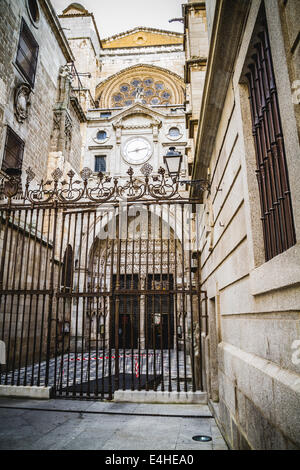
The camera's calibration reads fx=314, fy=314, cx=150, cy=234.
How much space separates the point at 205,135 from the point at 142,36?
2783cm

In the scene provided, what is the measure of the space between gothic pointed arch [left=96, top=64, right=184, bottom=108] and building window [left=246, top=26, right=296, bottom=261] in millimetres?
22242

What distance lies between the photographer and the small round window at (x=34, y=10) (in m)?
13.4

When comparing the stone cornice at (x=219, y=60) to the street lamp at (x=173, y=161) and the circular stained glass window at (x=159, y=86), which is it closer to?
the street lamp at (x=173, y=161)

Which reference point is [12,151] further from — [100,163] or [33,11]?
[100,163]

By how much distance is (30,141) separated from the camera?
13430mm

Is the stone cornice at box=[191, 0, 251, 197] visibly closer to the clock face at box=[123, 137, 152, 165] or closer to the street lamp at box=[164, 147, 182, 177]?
the street lamp at box=[164, 147, 182, 177]

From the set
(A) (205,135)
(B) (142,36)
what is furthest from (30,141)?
(B) (142,36)

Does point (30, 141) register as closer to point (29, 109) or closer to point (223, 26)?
point (29, 109)

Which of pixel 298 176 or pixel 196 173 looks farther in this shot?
pixel 196 173

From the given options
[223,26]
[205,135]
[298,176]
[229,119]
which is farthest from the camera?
[205,135]

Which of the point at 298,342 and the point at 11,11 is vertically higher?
the point at 11,11

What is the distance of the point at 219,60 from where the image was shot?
3.51 metres

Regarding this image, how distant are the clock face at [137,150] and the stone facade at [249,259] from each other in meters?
14.9

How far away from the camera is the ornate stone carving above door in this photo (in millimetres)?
12117
